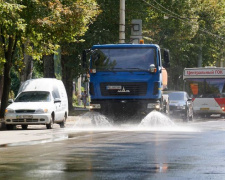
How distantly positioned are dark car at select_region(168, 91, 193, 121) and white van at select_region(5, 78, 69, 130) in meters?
10.7

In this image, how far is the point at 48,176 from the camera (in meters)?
11.5

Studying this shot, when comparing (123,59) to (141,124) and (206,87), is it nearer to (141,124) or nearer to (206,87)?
(141,124)

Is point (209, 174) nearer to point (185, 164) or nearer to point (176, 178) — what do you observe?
point (176, 178)

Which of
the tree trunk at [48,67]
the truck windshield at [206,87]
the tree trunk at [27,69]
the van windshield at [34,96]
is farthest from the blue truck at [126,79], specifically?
the truck windshield at [206,87]

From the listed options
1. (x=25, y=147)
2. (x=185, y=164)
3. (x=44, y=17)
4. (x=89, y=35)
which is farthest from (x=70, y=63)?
(x=185, y=164)

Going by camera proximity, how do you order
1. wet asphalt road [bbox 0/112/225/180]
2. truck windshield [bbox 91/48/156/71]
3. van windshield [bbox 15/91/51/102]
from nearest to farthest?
wet asphalt road [bbox 0/112/225/180], truck windshield [bbox 91/48/156/71], van windshield [bbox 15/91/51/102]

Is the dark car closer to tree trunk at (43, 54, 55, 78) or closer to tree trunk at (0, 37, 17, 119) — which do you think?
tree trunk at (43, 54, 55, 78)

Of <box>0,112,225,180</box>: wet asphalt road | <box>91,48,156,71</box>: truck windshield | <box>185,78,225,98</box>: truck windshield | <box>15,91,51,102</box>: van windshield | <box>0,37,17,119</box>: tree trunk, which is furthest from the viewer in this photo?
<box>185,78,225,98</box>: truck windshield

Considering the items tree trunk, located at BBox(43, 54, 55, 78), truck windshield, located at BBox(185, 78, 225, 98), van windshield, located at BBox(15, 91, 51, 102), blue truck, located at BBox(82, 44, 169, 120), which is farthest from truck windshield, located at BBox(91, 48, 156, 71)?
truck windshield, located at BBox(185, 78, 225, 98)

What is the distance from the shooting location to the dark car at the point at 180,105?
132ft

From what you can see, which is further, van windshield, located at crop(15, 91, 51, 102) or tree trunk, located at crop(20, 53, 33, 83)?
tree trunk, located at crop(20, 53, 33, 83)

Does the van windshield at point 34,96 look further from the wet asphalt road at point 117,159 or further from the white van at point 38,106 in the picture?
the wet asphalt road at point 117,159

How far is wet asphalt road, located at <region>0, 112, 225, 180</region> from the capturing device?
1180 centimetres

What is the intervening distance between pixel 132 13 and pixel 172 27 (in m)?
9.07
